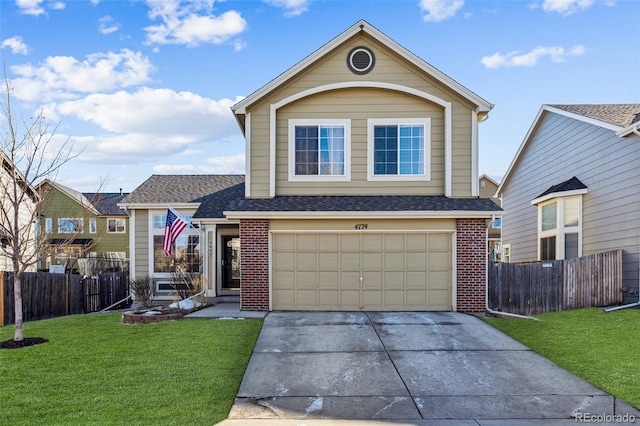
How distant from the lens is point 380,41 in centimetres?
1401

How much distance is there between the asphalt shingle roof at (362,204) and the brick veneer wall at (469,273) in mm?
615

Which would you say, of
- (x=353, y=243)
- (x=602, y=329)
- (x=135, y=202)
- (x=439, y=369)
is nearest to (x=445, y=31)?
(x=353, y=243)

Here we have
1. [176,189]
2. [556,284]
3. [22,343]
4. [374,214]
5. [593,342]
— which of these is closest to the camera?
[22,343]

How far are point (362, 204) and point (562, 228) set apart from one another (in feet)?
25.8

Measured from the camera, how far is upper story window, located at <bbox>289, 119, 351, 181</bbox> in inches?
557

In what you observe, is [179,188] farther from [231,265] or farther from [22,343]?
[22,343]

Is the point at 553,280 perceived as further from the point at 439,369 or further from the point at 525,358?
the point at 439,369

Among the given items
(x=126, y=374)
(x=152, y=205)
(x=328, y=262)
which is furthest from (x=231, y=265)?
(x=126, y=374)

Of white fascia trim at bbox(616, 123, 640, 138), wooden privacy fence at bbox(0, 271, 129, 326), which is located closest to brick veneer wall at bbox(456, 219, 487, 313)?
white fascia trim at bbox(616, 123, 640, 138)

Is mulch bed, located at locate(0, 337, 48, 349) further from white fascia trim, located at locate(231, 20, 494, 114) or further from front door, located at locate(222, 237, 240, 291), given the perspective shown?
white fascia trim, located at locate(231, 20, 494, 114)

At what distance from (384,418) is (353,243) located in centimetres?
739

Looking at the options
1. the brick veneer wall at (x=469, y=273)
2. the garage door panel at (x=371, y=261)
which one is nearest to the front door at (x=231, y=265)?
A: the garage door panel at (x=371, y=261)

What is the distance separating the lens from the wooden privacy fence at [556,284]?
556 inches

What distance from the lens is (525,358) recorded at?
9.16 metres
